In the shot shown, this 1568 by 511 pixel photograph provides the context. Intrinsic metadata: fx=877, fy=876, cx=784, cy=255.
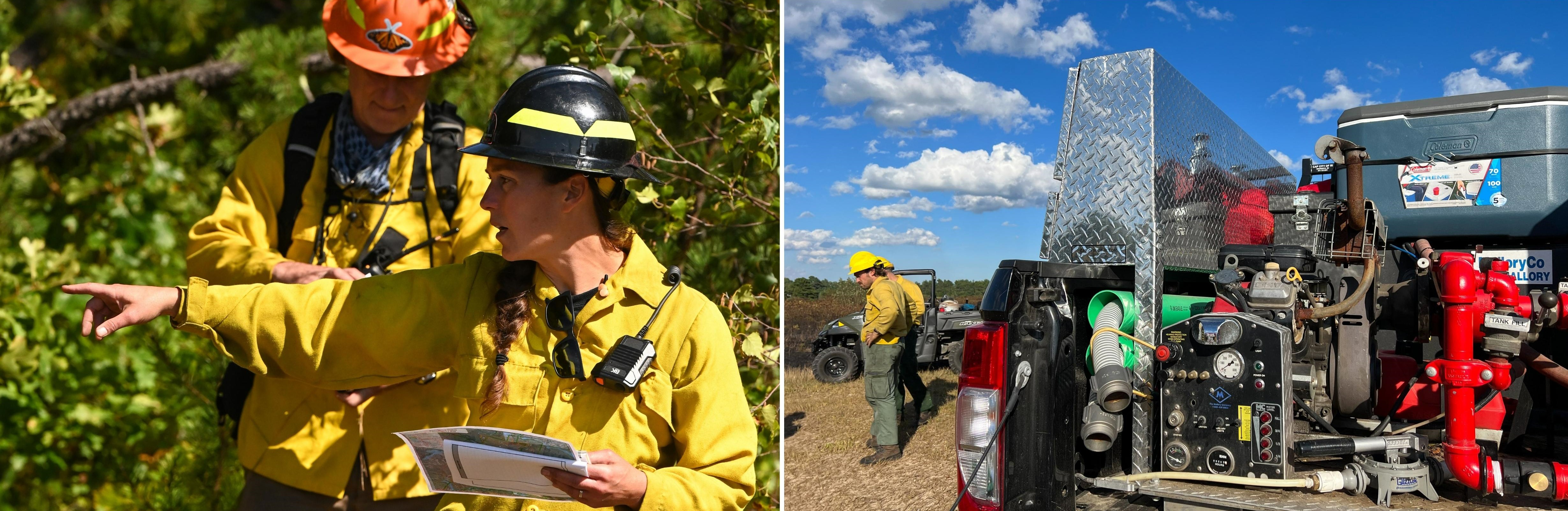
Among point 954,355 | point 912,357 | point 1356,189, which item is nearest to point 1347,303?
point 1356,189

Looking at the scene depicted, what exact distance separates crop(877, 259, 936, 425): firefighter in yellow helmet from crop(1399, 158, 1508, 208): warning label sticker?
514cm

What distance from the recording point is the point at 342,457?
106 inches

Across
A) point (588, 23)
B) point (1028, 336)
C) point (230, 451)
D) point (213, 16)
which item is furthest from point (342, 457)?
point (213, 16)

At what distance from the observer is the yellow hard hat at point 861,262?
407 inches

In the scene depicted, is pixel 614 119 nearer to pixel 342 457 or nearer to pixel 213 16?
pixel 342 457

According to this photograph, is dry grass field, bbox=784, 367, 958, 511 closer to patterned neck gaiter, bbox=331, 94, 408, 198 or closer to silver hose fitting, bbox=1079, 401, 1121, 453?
silver hose fitting, bbox=1079, 401, 1121, 453

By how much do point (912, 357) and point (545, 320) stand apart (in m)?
8.03

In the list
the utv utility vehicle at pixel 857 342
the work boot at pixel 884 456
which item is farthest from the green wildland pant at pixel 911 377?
the utv utility vehicle at pixel 857 342

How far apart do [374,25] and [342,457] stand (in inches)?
53.9

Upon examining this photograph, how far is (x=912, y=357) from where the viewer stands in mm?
9688

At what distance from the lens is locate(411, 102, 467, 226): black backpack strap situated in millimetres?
2826

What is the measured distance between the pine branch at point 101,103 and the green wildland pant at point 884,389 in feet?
19.2

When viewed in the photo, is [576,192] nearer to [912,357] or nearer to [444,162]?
[444,162]

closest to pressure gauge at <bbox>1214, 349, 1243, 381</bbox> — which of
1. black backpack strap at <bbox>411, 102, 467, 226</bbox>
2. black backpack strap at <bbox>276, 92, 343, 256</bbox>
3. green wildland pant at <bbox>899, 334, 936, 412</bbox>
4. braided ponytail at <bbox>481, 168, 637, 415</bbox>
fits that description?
braided ponytail at <bbox>481, 168, 637, 415</bbox>
